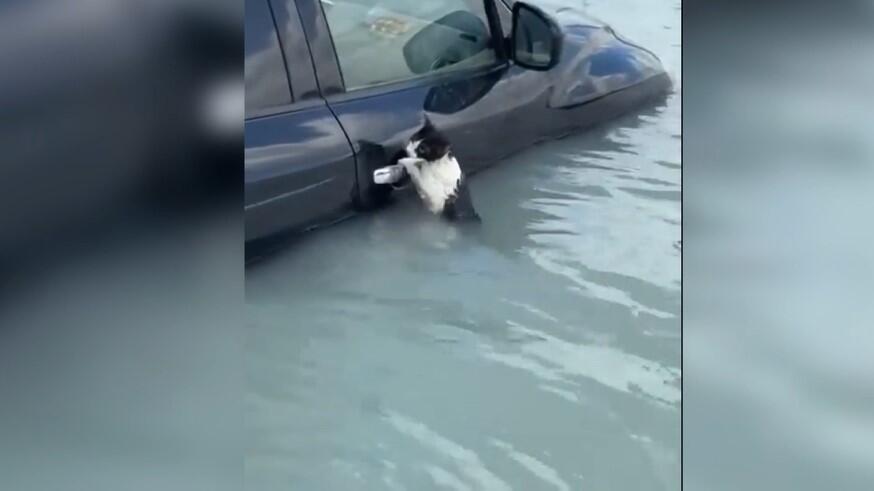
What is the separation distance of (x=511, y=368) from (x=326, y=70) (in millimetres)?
892

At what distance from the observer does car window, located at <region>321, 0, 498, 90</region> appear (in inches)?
99.3

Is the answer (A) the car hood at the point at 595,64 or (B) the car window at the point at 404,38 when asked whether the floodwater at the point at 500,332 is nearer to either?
(A) the car hood at the point at 595,64

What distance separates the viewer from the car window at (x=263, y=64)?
8.12 ft

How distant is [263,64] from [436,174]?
51 cm

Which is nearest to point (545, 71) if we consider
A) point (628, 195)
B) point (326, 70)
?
point (628, 195)

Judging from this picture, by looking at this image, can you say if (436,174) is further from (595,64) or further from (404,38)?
(595,64)

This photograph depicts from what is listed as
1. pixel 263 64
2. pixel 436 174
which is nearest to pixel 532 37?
pixel 436 174

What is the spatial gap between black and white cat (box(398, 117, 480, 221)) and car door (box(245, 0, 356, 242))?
0.62 ft

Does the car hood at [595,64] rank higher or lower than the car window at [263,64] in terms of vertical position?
lower

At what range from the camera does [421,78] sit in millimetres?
2586

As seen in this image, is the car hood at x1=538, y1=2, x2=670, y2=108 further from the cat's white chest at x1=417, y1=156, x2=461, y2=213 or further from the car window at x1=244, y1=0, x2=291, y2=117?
the car window at x1=244, y1=0, x2=291, y2=117

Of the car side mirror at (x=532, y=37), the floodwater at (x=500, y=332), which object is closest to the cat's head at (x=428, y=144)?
the floodwater at (x=500, y=332)

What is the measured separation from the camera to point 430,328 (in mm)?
2576

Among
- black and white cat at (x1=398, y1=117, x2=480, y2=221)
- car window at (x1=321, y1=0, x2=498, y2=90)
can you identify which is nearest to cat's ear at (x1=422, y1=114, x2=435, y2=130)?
black and white cat at (x1=398, y1=117, x2=480, y2=221)
